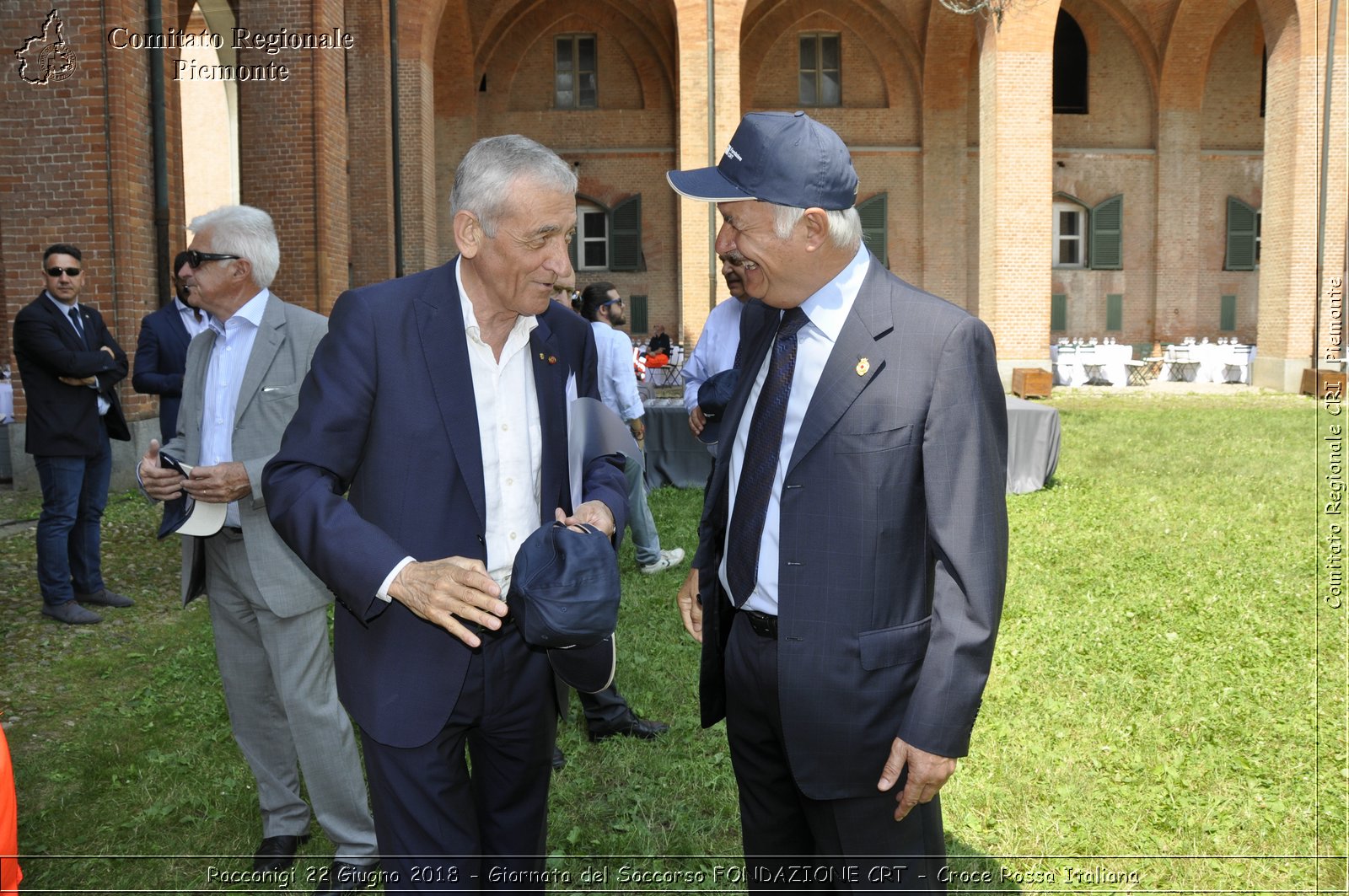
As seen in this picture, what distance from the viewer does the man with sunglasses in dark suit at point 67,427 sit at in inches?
260

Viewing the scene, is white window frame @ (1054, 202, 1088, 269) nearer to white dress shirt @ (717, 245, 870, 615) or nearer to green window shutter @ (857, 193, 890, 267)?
green window shutter @ (857, 193, 890, 267)

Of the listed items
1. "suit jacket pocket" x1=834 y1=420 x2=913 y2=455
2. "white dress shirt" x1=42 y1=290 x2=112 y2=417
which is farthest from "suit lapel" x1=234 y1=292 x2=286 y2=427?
"white dress shirt" x1=42 y1=290 x2=112 y2=417

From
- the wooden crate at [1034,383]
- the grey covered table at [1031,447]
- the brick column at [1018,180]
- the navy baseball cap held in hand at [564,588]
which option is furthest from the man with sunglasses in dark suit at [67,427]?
the brick column at [1018,180]

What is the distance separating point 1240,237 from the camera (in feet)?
90.1

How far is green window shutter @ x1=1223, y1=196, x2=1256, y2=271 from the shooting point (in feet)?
89.7

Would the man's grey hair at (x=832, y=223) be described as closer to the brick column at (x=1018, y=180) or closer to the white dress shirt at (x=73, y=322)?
the white dress shirt at (x=73, y=322)

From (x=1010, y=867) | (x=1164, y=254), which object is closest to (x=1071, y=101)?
(x=1164, y=254)

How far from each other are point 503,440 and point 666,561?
17.9 ft

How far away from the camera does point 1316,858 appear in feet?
11.3

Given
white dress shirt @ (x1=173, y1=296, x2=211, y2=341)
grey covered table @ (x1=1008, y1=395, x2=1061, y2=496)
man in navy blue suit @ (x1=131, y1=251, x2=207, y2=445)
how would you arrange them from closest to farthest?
man in navy blue suit @ (x1=131, y1=251, x2=207, y2=445) → white dress shirt @ (x1=173, y1=296, x2=211, y2=341) → grey covered table @ (x1=1008, y1=395, x2=1061, y2=496)

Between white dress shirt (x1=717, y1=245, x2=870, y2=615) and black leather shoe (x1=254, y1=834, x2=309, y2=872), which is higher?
white dress shirt (x1=717, y1=245, x2=870, y2=615)

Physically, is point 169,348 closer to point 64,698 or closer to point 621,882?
point 64,698

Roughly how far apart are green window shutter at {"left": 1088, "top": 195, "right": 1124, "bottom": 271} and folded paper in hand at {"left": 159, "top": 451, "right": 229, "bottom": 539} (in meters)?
27.4

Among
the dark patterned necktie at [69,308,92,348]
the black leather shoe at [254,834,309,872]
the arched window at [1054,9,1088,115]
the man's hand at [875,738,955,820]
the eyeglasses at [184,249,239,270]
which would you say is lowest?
the black leather shoe at [254,834,309,872]
